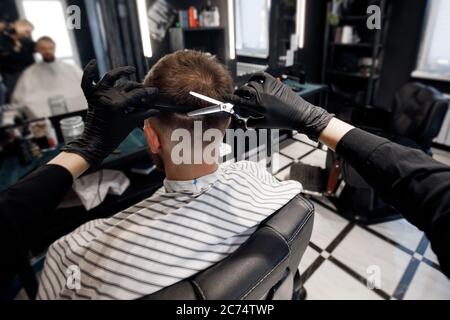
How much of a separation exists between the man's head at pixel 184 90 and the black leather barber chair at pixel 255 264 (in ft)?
1.20

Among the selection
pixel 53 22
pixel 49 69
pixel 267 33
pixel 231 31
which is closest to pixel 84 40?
pixel 53 22

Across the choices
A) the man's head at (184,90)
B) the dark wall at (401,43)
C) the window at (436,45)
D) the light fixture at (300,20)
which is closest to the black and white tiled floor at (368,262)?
the man's head at (184,90)

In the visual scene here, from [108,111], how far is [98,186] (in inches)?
45.6

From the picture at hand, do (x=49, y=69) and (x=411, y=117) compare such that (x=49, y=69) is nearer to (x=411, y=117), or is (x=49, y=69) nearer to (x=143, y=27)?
(x=143, y=27)

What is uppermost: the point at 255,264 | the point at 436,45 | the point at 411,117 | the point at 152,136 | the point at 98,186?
the point at 436,45

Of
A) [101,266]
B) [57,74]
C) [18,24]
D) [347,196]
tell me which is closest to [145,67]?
[57,74]

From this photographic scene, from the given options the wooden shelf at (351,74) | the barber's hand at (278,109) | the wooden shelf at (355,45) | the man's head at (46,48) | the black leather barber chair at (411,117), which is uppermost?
the man's head at (46,48)

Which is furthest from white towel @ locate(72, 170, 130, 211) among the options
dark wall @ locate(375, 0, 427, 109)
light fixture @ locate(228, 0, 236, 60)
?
dark wall @ locate(375, 0, 427, 109)

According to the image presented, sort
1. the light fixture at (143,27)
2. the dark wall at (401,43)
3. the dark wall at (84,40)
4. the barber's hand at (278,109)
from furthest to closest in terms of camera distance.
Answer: the dark wall at (401,43)
the light fixture at (143,27)
the dark wall at (84,40)
the barber's hand at (278,109)

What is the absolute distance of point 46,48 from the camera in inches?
61.6

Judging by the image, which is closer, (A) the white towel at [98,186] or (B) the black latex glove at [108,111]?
(B) the black latex glove at [108,111]

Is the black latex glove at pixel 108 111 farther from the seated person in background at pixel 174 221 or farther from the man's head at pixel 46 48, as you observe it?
the man's head at pixel 46 48

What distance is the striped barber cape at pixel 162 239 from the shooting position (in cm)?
67

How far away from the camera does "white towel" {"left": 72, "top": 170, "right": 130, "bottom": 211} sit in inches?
64.5
